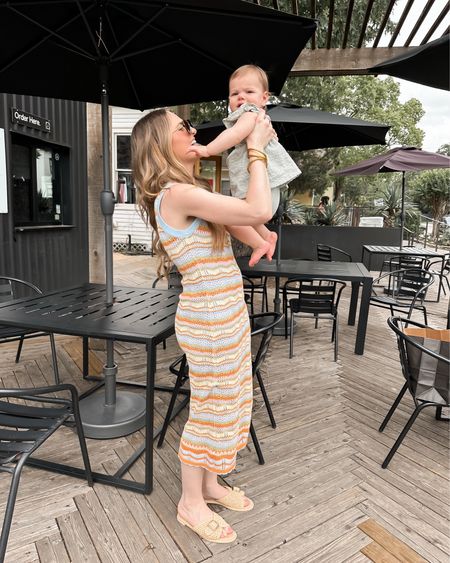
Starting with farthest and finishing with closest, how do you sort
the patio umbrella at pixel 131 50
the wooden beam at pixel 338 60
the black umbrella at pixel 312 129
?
the wooden beam at pixel 338 60, the black umbrella at pixel 312 129, the patio umbrella at pixel 131 50

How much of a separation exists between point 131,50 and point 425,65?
1685mm

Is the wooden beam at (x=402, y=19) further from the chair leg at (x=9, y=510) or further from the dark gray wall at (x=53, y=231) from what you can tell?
the chair leg at (x=9, y=510)

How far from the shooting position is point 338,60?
15.2 ft

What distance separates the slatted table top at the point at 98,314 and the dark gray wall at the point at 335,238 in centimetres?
709

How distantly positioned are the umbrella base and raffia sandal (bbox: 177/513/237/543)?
2.88 feet

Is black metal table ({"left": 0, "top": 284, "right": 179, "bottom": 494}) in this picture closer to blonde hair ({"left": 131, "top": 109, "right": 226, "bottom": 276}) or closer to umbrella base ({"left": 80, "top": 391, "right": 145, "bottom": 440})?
umbrella base ({"left": 80, "top": 391, "right": 145, "bottom": 440})

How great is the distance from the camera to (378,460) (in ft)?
7.55

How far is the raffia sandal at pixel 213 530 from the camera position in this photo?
5.49 ft

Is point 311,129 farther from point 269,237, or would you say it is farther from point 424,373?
point 269,237

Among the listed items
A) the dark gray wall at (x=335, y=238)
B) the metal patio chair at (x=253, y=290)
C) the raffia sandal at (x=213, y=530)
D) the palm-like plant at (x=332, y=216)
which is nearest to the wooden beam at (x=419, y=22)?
the metal patio chair at (x=253, y=290)

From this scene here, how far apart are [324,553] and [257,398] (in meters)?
1.43

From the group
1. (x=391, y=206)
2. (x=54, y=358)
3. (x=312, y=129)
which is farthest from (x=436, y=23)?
(x=391, y=206)

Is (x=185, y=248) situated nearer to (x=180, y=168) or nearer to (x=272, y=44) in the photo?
(x=180, y=168)

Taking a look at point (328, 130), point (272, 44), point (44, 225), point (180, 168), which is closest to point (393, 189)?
point (328, 130)
